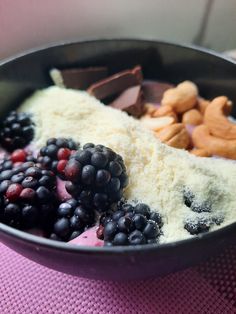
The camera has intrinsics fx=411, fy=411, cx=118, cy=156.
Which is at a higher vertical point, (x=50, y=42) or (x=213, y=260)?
(x=50, y=42)

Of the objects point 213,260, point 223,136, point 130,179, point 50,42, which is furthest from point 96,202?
point 50,42

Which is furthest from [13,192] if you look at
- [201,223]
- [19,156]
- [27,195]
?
[201,223]

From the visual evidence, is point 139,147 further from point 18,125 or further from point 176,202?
point 18,125

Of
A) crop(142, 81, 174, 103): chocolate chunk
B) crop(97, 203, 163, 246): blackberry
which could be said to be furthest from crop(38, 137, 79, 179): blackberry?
crop(142, 81, 174, 103): chocolate chunk

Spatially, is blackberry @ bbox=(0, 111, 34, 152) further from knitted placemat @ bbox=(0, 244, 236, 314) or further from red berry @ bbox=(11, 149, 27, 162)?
knitted placemat @ bbox=(0, 244, 236, 314)

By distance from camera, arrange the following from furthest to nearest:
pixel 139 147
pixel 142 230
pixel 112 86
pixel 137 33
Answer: pixel 137 33 < pixel 112 86 < pixel 139 147 < pixel 142 230

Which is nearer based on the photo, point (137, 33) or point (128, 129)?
point (128, 129)

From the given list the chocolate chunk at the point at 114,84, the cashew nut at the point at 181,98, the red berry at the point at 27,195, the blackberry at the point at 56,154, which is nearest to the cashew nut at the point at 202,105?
the cashew nut at the point at 181,98

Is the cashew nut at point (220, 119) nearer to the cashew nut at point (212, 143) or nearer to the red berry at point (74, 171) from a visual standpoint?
the cashew nut at point (212, 143)
